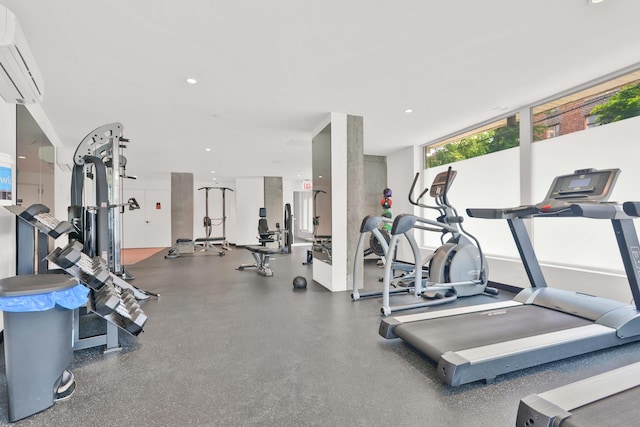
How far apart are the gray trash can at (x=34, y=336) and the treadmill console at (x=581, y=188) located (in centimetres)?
362

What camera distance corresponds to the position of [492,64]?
3012 millimetres

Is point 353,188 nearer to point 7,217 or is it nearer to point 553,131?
point 553,131

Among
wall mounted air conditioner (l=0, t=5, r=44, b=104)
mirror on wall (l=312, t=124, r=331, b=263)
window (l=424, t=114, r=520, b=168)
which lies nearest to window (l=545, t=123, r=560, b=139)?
window (l=424, t=114, r=520, b=168)

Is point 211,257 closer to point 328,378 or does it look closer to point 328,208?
point 328,208

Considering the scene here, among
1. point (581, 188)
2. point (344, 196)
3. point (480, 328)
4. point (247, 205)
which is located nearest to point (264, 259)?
point (344, 196)

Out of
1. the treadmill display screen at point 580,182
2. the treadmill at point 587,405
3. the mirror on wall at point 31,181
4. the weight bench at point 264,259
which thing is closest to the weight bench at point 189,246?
the weight bench at point 264,259

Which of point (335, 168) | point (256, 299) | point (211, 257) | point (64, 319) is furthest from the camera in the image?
point (211, 257)

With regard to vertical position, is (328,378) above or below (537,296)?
below

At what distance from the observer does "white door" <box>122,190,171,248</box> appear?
36.4ft

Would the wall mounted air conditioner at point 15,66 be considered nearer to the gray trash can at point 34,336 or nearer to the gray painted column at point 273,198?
the gray trash can at point 34,336

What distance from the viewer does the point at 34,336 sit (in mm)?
1596

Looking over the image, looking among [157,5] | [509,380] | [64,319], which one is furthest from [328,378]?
[157,5]

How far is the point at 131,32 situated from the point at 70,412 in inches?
106

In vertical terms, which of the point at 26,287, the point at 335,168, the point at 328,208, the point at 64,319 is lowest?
the point at 64,319
